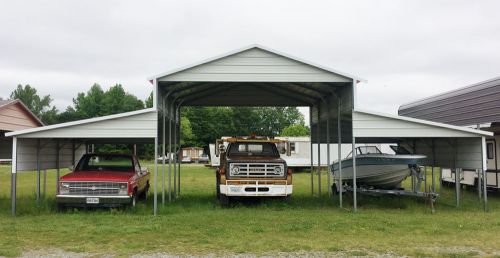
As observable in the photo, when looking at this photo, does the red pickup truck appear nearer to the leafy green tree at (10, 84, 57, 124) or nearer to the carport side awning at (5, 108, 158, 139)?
the carport side awning at (5, 108, 158, 139)

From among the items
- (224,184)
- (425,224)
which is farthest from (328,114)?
(425,224)

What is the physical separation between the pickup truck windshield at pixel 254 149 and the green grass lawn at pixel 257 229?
1.49m

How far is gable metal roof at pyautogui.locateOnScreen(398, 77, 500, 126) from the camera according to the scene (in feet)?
52.9

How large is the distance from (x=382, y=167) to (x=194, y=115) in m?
66.6

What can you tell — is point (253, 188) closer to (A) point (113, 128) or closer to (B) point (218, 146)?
(B) point (218, 146)

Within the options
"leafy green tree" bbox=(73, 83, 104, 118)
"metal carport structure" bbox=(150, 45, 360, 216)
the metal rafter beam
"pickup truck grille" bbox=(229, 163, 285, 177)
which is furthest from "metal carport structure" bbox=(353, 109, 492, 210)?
"leafy green tree" bbox=(73, 83, 104, 118)

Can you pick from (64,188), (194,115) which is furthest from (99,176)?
(194,115)

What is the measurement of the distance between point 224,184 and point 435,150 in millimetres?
8020

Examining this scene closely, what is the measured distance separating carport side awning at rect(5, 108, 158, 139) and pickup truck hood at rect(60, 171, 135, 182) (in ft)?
3.37

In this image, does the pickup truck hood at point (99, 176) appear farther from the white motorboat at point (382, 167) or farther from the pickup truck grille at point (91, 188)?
the white motorboat at point (382, 167)

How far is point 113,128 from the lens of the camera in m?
12.6

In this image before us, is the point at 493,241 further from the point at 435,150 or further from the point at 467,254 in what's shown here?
the point at 435,150

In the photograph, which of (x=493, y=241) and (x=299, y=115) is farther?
(x=299, y=115)

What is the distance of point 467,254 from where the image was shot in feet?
25.2
